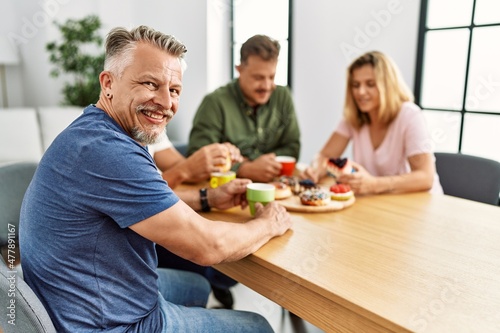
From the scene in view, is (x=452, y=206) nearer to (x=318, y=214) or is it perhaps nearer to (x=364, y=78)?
(x=318, y=214)

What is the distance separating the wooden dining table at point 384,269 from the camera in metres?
0.83

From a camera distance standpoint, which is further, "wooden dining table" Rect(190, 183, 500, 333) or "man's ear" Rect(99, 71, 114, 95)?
"man's ear" Rect(99, 71, 114, 95)

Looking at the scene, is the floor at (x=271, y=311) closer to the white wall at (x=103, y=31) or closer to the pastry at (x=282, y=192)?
the pastry at (x=282, y=192)

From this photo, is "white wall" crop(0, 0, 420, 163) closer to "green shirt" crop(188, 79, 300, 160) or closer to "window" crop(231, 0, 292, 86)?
"window" crop(231, 0, 292, 86)

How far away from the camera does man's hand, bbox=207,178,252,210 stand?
4.69 feet

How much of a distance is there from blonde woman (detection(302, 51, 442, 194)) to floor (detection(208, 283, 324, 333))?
768mm

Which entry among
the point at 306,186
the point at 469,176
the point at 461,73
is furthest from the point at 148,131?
the point at 461,73

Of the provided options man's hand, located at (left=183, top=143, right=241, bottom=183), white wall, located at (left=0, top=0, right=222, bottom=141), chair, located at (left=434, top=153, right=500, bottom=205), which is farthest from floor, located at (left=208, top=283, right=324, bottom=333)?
white wall, located at (left=0, top=0, right=222, bottom=141)

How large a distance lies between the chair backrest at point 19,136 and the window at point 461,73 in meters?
3.04

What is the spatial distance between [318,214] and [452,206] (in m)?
0.51

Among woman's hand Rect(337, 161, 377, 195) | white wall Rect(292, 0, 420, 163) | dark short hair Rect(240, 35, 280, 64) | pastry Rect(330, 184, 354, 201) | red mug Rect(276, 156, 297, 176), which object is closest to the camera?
pastry Rect(330, 184, 354, 201)

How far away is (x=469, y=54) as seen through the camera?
256 centimetres

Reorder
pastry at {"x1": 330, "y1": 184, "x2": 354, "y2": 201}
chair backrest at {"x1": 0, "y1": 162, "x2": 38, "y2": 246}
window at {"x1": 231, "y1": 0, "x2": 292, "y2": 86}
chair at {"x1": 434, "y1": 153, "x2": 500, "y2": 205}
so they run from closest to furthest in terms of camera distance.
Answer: chair backrest at {"x1": 0, "y1": 162, "x2": 38, "y2": 246} < pastry at {"x1": 330, "y1": 184, "x2": 354, "y2": 201} < chair at {"x1": 434, "y1": 153, "x2": 500, "y2": 205} < window at {"x1": 231, "y1": 0, "x2": 292, "y2": 86}

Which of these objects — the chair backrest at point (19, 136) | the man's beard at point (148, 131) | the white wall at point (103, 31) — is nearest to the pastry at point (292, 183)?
the man's beard at point (148, 131)
